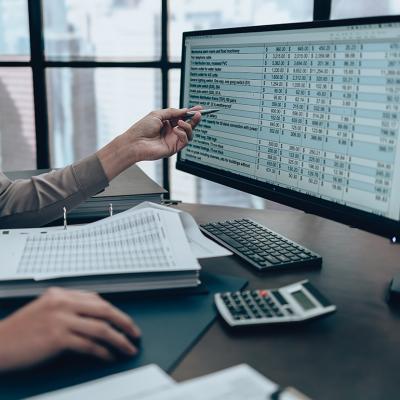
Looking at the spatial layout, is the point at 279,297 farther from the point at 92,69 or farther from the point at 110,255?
the point at 92,69

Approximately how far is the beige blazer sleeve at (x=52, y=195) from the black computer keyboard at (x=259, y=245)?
0.26m

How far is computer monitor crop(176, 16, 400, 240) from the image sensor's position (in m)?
0.83

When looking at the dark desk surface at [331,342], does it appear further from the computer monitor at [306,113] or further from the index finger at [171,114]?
the index finger at [171,114]

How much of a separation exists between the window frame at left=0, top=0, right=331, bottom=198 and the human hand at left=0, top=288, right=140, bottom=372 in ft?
4.46

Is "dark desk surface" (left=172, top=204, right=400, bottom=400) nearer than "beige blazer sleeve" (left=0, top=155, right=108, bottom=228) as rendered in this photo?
Yes

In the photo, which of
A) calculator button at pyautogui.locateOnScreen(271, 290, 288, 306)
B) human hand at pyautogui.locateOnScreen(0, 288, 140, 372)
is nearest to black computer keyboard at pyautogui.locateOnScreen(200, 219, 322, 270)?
calculator button at pyautogui.locateOnScreen(271, 290, 288, 306)

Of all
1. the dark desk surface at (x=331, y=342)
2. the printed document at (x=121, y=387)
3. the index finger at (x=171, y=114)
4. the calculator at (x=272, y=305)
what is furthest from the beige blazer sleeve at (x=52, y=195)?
the printed document at (x=121, y=387)

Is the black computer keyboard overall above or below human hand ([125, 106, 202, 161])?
below

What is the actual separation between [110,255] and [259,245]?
317mm

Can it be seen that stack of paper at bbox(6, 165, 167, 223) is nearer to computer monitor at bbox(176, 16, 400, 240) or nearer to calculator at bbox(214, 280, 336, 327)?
computer monitor at bbox(176, 16, 400, 240)

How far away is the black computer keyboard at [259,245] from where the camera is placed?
0.95 m

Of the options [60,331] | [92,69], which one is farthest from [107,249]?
[92,69]

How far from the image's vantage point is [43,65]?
6.65 feet

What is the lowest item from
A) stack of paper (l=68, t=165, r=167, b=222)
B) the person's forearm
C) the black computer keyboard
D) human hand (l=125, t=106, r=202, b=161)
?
the black computer keyboard
